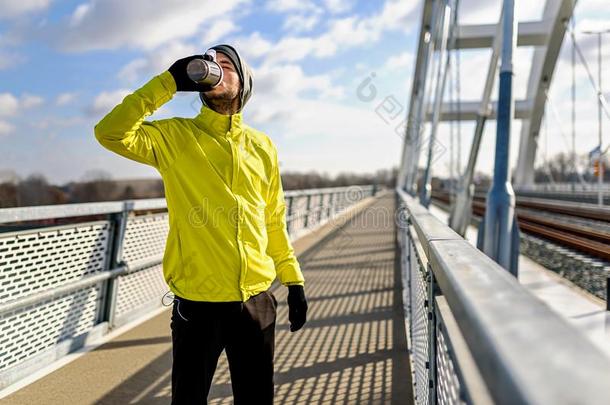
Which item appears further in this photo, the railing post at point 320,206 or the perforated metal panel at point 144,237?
the railing post at point 320,206

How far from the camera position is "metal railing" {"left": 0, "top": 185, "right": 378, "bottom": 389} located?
9.78 feet

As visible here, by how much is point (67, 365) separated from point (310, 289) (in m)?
3.11

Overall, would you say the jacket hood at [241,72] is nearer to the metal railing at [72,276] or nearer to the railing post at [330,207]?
the metal railing at [72,276]

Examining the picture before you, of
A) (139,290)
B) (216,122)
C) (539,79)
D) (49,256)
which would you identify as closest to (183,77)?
(216,122)

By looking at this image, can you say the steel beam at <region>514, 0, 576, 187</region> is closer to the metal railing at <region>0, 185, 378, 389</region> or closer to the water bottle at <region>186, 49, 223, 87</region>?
the metal railing at <region>0, 185, 378, 389</region>

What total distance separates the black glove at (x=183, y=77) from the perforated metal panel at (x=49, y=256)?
6.25 feet

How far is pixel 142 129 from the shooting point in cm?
181

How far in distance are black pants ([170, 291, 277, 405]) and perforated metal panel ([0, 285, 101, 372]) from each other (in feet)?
5.72

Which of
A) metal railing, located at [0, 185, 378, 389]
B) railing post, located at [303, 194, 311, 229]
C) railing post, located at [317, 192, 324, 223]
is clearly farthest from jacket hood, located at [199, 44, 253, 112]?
railing post, located at [317, 192, 324, 223]

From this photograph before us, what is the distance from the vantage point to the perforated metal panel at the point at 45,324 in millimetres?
2965

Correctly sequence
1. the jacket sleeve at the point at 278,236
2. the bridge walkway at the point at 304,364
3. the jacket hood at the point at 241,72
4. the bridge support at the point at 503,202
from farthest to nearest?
the bridge support at the point at 503,202, the bridge walkway at the point at 304,364, the jacket sleeve at the point at 278,236, the jacket hood at the point at 241,72

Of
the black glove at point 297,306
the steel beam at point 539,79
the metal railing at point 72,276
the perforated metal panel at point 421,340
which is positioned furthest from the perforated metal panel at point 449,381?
the steel beam at point 539,79

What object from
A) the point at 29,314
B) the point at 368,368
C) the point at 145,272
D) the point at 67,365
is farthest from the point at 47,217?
the point at 368,368

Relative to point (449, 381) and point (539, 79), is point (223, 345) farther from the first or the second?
point (539, 79)
